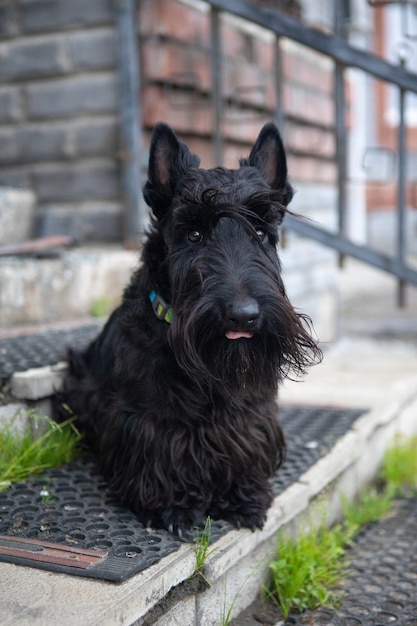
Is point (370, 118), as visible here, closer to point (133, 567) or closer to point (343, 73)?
point (343, 73)

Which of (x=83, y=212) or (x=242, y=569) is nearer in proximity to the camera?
(x=242, y=569)

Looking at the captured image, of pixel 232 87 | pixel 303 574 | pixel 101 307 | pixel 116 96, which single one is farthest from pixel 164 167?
pixel 232 87

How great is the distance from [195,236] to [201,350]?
1.11 ft

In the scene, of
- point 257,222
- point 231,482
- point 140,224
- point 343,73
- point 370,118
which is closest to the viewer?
point 257,222

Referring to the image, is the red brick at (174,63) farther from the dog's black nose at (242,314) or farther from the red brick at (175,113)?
the dog's black nose at (242,314)

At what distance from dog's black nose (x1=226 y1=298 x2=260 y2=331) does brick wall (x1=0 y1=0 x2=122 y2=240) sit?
99.9 inches

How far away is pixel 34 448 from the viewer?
248 centimetres

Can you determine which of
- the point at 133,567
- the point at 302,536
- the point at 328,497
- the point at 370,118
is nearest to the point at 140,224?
the point at 328,497

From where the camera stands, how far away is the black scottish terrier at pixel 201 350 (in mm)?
1991

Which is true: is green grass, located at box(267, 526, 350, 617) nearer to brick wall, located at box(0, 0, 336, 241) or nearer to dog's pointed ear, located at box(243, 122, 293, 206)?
dog's pointed ear, located at box(243, 122, 293, 206)

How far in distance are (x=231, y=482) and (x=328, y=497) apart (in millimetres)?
669

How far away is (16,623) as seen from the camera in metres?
1.58

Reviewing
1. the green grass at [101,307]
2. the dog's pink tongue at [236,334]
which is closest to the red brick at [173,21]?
the green grass at [101,307]

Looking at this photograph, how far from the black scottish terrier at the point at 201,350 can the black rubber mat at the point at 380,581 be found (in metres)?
0.37
